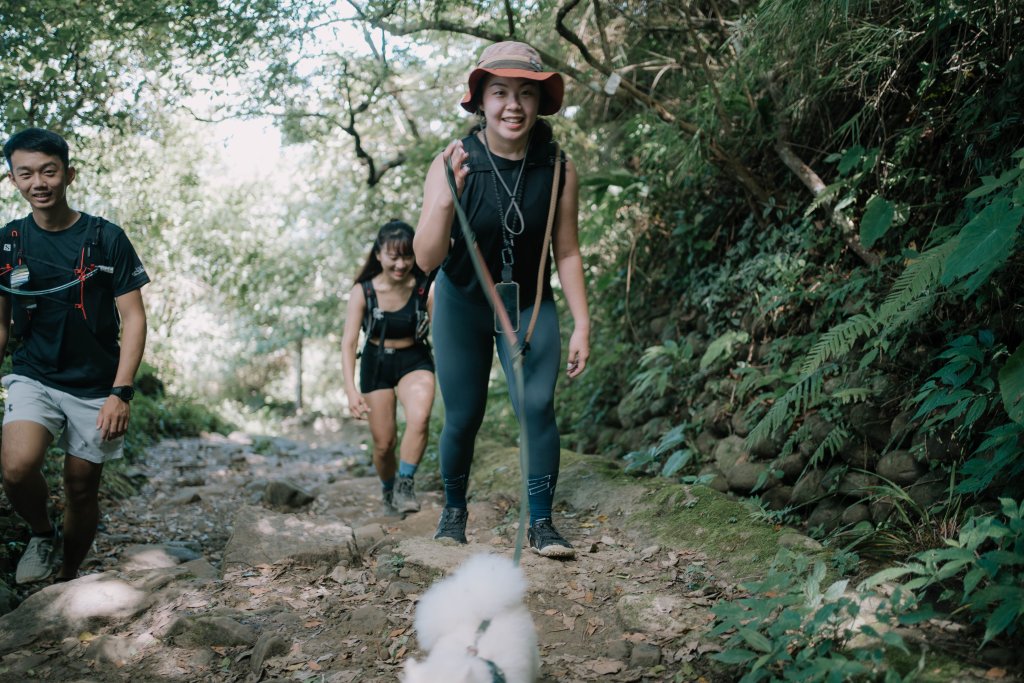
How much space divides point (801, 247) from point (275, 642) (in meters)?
4.21

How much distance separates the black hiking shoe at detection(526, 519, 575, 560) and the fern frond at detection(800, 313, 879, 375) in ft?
5.93

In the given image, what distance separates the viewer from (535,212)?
131 inches

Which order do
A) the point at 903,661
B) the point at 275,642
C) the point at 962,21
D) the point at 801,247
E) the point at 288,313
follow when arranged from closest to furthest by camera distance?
1. the point at 903,661
2. the point at 275,642
3. the point at 962,21
4. the point at 801,247
5. the point at 288,313

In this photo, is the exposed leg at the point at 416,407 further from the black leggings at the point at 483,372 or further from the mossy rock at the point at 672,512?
the black leggings at the point at 483,372

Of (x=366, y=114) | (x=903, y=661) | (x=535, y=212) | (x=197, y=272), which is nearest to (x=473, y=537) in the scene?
(x=535, y=212)

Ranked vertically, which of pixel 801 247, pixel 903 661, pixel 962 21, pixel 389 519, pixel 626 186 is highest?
pixel 962 21

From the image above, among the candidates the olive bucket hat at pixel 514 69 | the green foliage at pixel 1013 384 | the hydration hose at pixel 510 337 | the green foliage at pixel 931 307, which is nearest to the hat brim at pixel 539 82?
the olive bucket hat at pixel 514 69

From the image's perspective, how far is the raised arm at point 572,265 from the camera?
3.40 meters

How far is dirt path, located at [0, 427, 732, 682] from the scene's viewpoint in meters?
3.04

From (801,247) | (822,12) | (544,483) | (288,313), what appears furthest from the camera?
(288,313)

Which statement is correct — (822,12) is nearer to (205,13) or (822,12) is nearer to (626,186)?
(626,186)

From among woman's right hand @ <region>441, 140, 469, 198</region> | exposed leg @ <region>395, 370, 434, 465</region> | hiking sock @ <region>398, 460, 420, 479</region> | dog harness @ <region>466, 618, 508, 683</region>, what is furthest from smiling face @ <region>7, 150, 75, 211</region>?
dog harness @ <region>466, 618, 508, 683</region>

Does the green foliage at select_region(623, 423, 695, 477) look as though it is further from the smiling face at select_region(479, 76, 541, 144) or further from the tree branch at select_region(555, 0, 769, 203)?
the smiling face at select_region(479, 76, 541, 144)

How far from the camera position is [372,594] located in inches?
150
